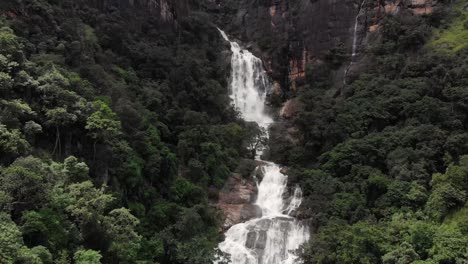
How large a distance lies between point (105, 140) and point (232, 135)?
1598cm

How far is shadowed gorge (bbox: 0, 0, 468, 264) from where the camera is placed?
24.3 metres

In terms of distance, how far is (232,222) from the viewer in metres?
34.9

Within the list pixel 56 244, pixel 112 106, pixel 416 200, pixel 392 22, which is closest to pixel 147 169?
pixel 112 106

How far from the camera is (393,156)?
3472cm

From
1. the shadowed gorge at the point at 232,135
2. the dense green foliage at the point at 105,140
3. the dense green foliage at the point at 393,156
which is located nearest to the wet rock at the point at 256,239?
the shadowed gorge at the point at 232,135

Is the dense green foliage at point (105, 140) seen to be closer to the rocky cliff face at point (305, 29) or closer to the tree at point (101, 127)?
the tree at point (101, 127)

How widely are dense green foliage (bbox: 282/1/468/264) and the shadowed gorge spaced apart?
0.13m

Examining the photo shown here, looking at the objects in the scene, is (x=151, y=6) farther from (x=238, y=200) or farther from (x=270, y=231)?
(x=270, y=231)

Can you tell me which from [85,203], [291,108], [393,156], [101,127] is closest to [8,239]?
[85,203]

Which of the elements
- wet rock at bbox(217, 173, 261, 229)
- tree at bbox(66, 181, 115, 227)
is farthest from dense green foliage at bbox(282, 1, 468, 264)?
tree at bbox(66, 181, 115, 227)

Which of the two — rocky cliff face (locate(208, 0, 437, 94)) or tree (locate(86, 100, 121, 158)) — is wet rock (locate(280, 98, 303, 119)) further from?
tree (locate(86, 100, 121, 158))

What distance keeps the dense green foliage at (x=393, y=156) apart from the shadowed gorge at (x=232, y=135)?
126 millimetres

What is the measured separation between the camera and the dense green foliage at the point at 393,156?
27.5m

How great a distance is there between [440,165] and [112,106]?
23.3 m
